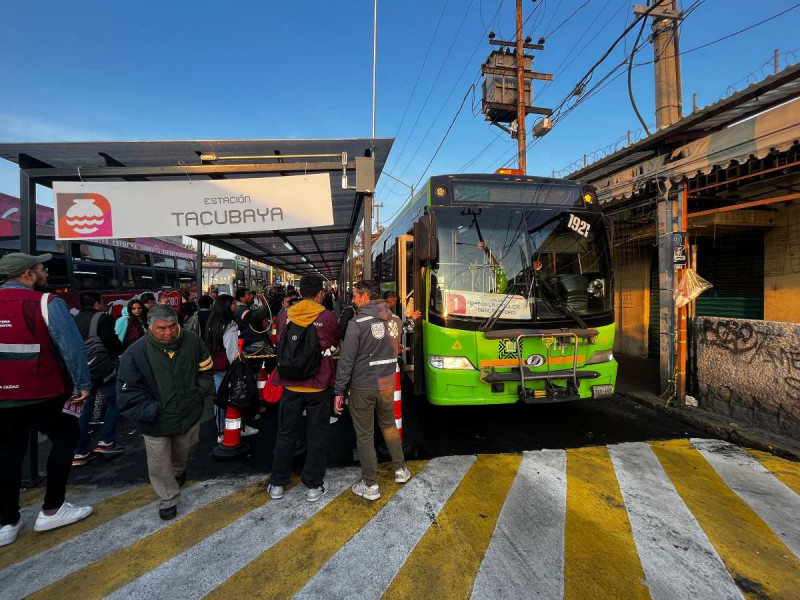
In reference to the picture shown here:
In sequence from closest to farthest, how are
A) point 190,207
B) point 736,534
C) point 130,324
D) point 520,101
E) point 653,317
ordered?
point 736,534 < point 190,207 < point 130,324 < point 653,317 < point 520,101

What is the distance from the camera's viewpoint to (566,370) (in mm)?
4469

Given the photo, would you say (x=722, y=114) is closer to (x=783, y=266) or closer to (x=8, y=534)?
(x=783, y=266)

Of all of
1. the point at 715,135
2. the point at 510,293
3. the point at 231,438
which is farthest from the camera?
the point at 715,135

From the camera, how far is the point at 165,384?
9.44ft

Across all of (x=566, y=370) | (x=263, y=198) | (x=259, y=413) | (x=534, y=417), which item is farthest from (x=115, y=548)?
(x=534, y=417)

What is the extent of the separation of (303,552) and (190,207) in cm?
405

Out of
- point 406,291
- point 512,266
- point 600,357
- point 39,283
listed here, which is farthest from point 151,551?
point 600,357

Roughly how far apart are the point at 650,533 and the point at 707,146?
17.5 ft

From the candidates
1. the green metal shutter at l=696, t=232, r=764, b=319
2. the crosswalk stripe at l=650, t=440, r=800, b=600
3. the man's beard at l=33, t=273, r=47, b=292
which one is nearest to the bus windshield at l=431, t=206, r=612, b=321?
the crosswalk stripe at l=650, t=440, r=800, b=600

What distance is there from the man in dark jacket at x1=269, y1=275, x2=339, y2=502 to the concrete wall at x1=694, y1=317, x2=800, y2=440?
5.51 m

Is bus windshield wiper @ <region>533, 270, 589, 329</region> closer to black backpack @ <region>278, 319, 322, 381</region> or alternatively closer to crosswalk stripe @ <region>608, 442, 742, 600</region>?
crosswalk stripe @ <region>608, 442, 742, 600</region>

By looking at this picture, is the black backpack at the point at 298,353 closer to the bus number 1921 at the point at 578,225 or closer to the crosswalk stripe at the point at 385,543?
the crosswalk stripe at the point at 385,543

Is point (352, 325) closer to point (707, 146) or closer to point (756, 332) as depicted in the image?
point (756, 332)

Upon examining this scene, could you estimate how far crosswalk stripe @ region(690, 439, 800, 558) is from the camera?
117 inches
